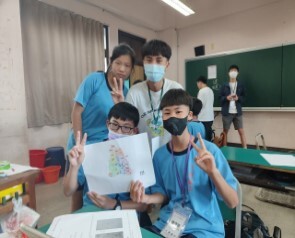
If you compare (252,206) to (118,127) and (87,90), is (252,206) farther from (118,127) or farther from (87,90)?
(87,90)

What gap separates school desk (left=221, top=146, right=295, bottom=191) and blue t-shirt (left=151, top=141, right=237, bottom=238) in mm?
977

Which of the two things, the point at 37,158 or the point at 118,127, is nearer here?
the point at 118,127

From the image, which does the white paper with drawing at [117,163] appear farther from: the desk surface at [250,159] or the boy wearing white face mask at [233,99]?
the boy wearing white face mask at [233,99]

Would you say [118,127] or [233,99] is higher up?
[233,99]

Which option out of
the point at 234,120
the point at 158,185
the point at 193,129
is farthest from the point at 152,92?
the point at 234,120

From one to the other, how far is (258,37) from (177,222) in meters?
5.04

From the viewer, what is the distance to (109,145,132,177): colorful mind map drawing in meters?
1.00

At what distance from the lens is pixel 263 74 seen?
15.3 ft

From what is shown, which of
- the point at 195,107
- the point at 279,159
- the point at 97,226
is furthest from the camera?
the point at 279,159

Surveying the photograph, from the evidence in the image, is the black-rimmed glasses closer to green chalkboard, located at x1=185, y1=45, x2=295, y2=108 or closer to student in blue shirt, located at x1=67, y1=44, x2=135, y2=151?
student in blue shirt, located at x1=67, y1=44, x2=135, y2=151

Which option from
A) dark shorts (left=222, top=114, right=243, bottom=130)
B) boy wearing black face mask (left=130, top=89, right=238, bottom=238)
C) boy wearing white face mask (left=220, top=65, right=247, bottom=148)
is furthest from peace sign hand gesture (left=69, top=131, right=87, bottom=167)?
dark shorts (left=222, top=114, right=243, bottom=130)

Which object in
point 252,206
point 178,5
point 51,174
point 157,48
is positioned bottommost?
point 252,206

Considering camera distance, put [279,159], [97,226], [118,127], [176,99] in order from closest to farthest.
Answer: [97,226]
[176,99]
[118,127]
[279,159]

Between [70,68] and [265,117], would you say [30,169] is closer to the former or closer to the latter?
[70,68]
